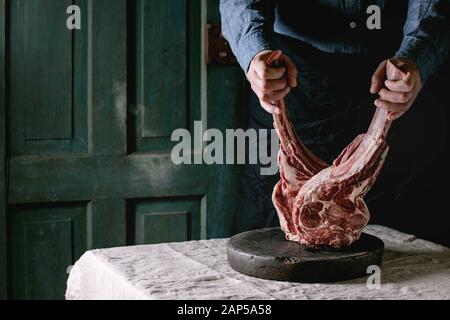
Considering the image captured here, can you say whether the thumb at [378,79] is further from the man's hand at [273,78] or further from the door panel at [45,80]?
the door panel at [45,80]

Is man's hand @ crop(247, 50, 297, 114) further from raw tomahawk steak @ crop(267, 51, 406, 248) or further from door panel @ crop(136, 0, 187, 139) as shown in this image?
door panel @ crop(136, 0, 187, 139)

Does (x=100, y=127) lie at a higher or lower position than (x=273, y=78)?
lower

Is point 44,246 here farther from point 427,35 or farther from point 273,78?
point 427,35

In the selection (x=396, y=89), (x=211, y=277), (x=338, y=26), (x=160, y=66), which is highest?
(x=338, y=26)

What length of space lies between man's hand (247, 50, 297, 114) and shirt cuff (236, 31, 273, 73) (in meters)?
0.13

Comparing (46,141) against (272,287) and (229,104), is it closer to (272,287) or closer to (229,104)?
(229,104)

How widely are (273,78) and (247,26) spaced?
14.4 inches

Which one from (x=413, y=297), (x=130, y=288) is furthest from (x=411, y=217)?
(x=130, y=288)

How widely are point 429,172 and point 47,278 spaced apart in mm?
1481

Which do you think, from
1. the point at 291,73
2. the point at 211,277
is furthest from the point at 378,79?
the point at 211,277

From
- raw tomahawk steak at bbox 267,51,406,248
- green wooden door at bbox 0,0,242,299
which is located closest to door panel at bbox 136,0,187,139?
green wooden door at bbox 0,0,242,299

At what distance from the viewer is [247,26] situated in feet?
6.87

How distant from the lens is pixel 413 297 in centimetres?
158

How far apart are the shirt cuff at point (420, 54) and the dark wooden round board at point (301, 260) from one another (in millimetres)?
478
